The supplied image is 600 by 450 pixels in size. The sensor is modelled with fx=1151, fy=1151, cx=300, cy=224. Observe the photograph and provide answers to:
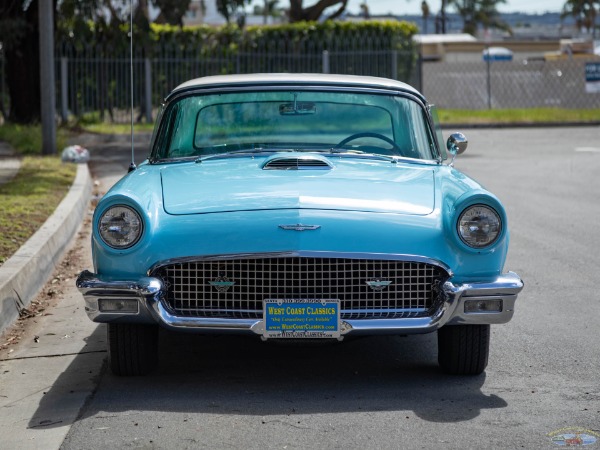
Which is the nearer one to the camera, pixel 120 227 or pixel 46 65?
pixel 120 227

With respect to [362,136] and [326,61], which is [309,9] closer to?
[326,61]

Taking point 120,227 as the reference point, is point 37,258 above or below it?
below

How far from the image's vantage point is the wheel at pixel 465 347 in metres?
5.47

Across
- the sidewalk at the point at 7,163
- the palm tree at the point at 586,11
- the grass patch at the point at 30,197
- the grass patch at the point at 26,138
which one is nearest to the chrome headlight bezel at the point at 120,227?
the grass patch at the point at 30,197

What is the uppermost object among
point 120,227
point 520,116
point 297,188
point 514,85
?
point 297,188

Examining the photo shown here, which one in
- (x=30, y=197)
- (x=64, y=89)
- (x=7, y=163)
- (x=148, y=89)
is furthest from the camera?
(x=148, y=89)

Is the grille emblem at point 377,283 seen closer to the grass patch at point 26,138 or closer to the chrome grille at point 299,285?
the chrome grille at point 299,285

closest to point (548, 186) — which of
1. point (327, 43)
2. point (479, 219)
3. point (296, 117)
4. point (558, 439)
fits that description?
point (296, 117)

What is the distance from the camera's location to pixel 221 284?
5199mm

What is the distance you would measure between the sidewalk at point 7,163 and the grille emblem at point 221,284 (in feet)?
27.6

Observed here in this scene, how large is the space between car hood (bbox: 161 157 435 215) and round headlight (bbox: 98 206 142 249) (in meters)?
0.19

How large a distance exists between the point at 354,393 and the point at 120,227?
1321 mm

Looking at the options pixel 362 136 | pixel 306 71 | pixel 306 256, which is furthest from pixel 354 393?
pixel 306 71

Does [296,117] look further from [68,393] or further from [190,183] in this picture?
[68,393]
